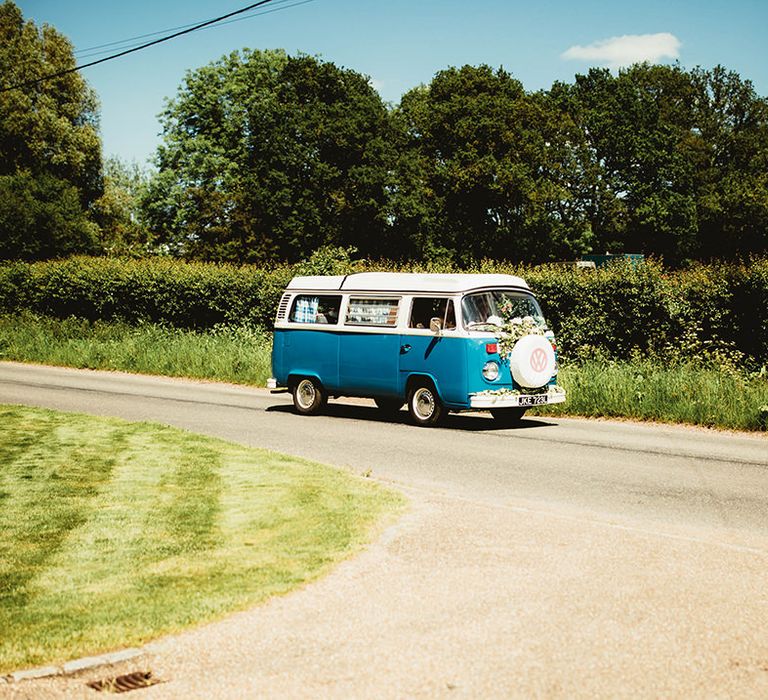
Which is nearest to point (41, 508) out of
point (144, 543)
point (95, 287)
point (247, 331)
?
point (144, 543)

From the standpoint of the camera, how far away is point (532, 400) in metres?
16.0

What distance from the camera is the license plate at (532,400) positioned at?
15852 millimetres

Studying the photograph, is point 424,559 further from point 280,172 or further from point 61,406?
point 280,172

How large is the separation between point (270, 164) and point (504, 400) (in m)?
43.6

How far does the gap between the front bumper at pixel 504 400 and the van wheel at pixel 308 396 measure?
366 cm

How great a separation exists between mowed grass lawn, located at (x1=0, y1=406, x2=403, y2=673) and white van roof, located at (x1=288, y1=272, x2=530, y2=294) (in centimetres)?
504

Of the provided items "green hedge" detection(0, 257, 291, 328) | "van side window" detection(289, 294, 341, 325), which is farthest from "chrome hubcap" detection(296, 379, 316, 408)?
"green hedge" detection(0, 257, 291, 328)

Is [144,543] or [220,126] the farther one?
[220,126]

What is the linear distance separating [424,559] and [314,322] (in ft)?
36.6

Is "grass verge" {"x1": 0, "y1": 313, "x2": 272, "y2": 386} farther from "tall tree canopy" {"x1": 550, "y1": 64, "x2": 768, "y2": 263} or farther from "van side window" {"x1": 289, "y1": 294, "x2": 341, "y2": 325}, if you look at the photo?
"tall tree canopy" {"x1": 550, "y1": 64, "x2": 768, "y2": 263}

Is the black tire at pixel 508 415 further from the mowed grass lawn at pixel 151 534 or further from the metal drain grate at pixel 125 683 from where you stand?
the metal drain grate at pixel 125 683

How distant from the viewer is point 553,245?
198 ft

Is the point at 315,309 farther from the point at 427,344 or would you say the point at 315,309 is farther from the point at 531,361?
the point at 531,361

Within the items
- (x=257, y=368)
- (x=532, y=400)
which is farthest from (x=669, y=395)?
(x=257, y=368)
